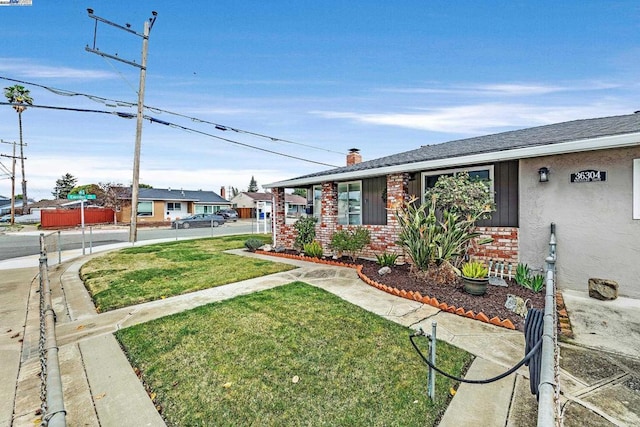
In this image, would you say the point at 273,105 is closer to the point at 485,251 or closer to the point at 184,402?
the point at 485,251

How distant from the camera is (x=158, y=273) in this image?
7332mm

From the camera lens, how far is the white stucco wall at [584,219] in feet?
15.7

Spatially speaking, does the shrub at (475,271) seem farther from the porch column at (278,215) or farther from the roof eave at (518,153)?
the porch column at (278,215)

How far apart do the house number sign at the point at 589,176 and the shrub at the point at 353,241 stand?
180 inches

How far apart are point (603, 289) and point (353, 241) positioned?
498cm

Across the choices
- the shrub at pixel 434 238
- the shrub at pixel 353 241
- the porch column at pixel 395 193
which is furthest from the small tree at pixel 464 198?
the shrub at pixel 353 241

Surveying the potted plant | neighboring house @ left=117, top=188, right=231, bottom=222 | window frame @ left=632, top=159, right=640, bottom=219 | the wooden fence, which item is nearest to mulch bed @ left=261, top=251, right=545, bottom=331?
the potted plant

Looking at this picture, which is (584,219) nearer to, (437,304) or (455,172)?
(455,172)

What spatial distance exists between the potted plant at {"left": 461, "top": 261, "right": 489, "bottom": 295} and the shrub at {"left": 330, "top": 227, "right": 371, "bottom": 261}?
10.7ft

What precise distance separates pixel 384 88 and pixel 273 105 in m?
6.41

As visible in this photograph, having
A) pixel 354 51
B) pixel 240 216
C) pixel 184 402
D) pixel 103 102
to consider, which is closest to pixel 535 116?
pixel 354 51

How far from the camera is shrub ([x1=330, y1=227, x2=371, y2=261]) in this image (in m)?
7.98

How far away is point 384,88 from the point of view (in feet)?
46.3

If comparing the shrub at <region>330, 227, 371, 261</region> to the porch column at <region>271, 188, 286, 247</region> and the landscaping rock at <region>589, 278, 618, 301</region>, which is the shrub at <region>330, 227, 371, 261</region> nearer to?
the porch column at <region>271, 188, 286, 247</region>
